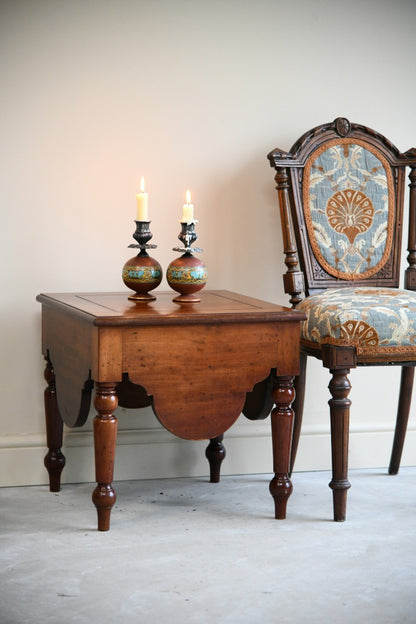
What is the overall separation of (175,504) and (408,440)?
3.01ft

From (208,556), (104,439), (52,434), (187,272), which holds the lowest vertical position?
(208,556)

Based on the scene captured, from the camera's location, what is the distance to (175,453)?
2.72 meters

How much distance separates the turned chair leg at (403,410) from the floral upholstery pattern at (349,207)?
0.34 metres

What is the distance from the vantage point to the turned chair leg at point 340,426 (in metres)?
2.20

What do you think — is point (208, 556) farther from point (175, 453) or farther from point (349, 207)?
point (349, 207)

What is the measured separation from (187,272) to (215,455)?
65 cm

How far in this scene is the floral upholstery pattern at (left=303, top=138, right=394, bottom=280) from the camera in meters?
2.60

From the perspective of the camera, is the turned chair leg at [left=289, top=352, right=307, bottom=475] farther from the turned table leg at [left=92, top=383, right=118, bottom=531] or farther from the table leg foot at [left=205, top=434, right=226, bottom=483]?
the turned table leg at [left=92, top=383, right=118, bottom=531]

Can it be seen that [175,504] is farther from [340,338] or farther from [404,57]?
[404,57]

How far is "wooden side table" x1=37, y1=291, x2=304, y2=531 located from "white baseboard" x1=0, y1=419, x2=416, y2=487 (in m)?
0.37

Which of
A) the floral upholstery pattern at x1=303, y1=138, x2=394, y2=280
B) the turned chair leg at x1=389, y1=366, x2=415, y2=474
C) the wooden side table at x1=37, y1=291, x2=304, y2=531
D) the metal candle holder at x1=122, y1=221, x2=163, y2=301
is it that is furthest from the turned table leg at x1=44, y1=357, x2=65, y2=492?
the turned chair leg at x1=389, y1=366, x2=415, y2=474

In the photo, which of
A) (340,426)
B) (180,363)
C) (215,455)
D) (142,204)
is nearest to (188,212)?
(142,204)

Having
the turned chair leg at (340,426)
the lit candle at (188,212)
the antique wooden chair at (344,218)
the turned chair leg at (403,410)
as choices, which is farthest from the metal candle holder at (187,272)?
the turned chair leg at (403,410)

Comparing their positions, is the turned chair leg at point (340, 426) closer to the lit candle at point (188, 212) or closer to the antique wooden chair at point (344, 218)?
the antique wooden chair at point (344, 218)
